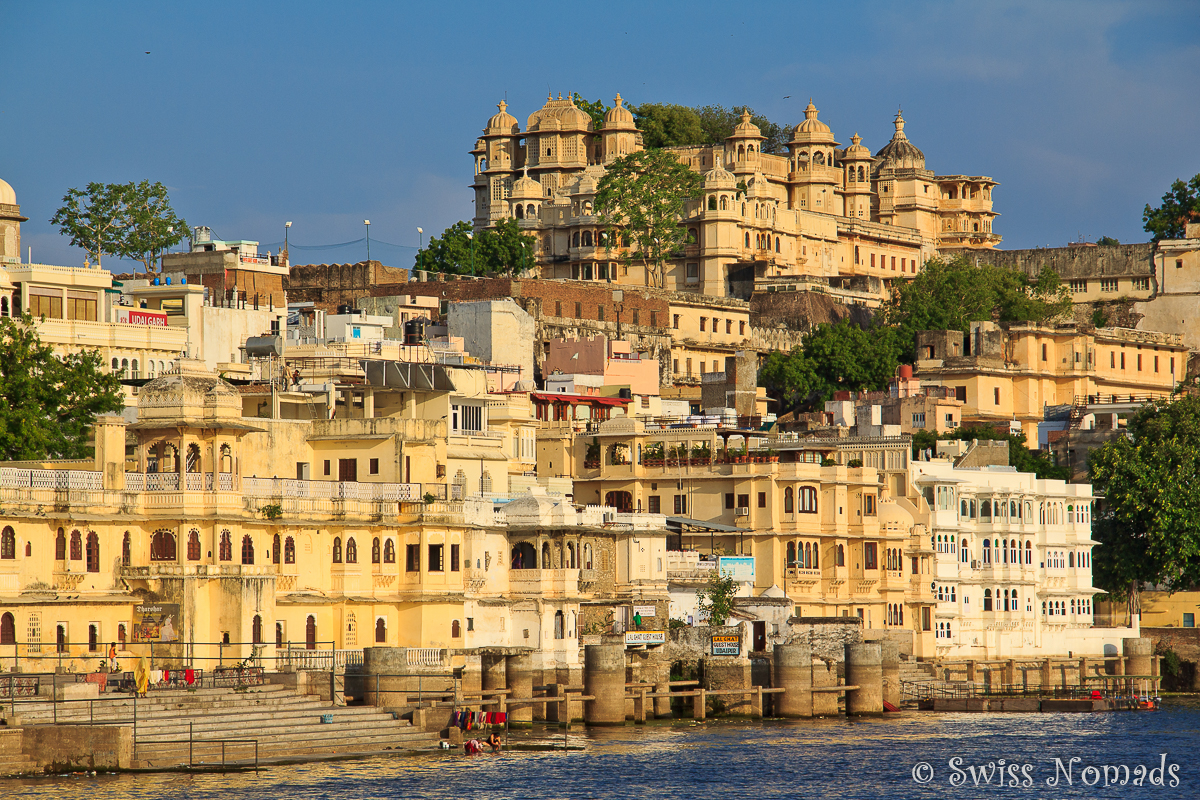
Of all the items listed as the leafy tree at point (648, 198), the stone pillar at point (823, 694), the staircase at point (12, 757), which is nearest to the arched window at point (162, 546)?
the staircase at point (12, 757)

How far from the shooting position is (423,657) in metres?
64.4

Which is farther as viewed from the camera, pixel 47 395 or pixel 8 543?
pixel 47 395

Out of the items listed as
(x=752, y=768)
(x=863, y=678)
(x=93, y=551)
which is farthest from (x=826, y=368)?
(x=93, y=551)

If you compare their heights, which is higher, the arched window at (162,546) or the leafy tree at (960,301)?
the leafy tree at (960,301)

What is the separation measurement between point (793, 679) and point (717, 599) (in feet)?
17.9

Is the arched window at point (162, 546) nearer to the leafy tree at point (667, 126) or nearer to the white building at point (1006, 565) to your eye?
the white building at point (1006, 565)

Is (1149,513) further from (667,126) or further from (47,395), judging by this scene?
(667,126)

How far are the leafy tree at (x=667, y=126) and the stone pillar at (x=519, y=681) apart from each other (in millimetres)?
93059

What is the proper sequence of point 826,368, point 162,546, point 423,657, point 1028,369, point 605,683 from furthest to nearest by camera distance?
point 1028,369
point 826,368
point 605,683
point 423,657
point 162,546

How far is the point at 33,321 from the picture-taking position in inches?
3246

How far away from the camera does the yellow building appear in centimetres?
12400

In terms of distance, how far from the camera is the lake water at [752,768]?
53.8 metres

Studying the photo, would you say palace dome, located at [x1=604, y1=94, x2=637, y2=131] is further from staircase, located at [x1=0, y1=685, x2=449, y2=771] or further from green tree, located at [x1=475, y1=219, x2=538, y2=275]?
staircase, located at [x1=0, y1=685, x2=449, y2=771]

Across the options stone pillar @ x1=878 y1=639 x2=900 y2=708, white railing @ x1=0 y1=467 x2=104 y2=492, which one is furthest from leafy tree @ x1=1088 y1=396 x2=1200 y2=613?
white railing @ x1=0 y1=467 x2=104 y2=492
